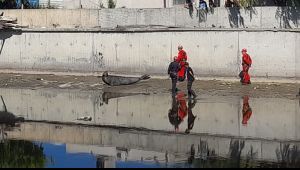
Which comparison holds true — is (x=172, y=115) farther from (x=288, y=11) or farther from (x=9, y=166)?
(x=288, y=11)

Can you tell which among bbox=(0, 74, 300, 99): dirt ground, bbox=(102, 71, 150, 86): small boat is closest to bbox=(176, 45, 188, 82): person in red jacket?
bbox=(0, 74, 300, 99): dirt ground

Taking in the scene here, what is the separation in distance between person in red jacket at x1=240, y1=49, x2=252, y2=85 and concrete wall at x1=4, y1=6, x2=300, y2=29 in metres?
1.87

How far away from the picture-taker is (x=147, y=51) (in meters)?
28.9

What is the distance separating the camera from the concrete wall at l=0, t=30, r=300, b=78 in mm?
26609

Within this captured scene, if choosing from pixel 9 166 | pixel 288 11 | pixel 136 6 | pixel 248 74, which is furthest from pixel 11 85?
pixel 9 166

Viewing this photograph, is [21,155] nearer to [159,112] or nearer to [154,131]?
[154,131]

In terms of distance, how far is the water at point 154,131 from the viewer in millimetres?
14117

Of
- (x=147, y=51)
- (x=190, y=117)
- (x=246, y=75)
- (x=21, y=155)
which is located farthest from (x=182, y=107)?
(x=21, y=155)

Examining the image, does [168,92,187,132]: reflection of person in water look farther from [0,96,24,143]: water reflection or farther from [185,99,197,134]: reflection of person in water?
[0,96,24,143]: water reflection

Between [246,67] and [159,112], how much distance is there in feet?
22.2

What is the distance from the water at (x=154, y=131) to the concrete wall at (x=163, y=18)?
482 cm

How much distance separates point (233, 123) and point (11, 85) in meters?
14.6

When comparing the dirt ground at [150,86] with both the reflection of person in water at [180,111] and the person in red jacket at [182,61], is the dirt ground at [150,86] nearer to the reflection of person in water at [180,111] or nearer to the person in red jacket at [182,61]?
the person in red jacket at [182,61]

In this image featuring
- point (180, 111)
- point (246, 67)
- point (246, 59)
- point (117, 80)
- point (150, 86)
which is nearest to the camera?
point (180, 111)
